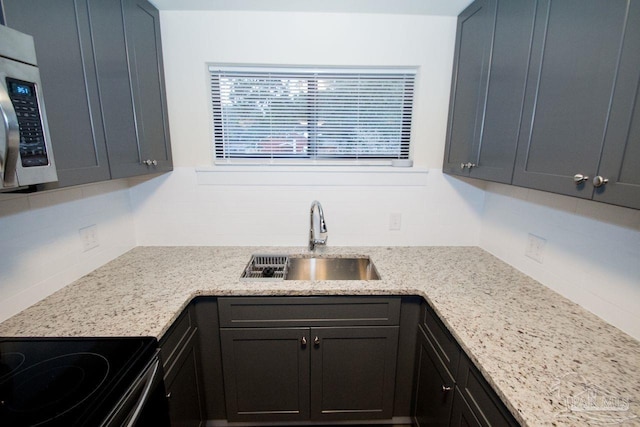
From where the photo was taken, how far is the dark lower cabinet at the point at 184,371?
1.14m

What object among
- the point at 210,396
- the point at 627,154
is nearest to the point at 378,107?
the point at 627,154

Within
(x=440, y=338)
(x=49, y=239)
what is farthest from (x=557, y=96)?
(x=49, y=239)

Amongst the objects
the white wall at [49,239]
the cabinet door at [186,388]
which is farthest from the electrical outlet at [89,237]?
the cabinet door at [186,388]

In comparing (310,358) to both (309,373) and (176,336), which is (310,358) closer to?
(309,373)

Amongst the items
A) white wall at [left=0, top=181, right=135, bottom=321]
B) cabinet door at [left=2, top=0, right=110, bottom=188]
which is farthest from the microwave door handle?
white wall at [left=0, top=181, right=135, bottom=321]

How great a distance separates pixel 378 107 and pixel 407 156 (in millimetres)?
402

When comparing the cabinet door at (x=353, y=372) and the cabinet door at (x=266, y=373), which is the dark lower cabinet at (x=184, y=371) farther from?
the cabinet door at (x=353, y=372)

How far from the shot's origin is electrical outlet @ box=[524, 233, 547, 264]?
1.40m

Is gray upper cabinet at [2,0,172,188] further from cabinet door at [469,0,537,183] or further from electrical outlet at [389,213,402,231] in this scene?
cabinet door at [469,0,537,183]

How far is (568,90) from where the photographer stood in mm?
917

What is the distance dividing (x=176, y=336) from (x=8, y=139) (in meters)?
0.92

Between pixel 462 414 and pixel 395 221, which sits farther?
pixel 395 221

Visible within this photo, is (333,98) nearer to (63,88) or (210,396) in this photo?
(63,88)

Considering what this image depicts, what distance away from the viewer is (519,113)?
1.13 meters
